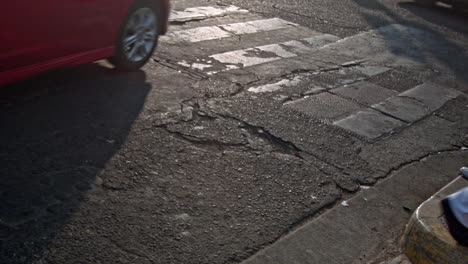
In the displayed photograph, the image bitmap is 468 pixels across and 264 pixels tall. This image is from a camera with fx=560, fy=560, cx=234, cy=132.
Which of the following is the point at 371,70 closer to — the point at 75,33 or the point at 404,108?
the point at 404,108

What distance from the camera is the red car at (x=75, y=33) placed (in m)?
4.52

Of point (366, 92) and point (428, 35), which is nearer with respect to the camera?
point (366, 92)

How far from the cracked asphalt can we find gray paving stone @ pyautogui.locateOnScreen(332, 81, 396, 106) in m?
0.11

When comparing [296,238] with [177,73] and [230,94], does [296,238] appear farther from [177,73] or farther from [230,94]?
[177,73]

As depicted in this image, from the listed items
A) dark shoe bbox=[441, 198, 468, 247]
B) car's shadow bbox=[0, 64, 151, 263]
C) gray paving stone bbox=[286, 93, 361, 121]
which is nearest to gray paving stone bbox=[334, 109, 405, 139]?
gray paving stone bbox=[286, 93, 361, 121]

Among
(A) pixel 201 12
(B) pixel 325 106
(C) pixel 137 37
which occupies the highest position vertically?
(C) pixel 137 37

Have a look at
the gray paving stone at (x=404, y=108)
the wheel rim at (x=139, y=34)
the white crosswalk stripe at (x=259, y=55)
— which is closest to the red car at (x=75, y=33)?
the wheel rim at (x=139, y=34)

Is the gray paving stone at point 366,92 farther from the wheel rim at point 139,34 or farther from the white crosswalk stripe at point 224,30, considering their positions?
the wheel rim at point 139,34

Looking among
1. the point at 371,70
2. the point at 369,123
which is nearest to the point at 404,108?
the point at 369,123

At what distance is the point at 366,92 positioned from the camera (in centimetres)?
708

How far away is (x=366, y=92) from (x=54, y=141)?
4.08 metres

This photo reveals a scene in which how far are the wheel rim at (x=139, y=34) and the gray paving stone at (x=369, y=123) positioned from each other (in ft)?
7.56

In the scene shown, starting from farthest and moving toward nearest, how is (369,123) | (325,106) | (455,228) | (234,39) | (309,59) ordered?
1. (234,39)
2. (309,59)
3. (325,106)
4. (369,123)
5. (455,228)

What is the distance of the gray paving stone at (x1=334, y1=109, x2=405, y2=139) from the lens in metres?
5.84
